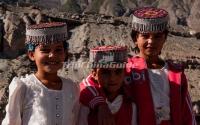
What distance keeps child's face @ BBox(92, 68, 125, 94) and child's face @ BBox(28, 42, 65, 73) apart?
26cm

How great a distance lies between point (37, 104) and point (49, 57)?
0.28 m

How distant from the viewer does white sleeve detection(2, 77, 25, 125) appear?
10.2 ft

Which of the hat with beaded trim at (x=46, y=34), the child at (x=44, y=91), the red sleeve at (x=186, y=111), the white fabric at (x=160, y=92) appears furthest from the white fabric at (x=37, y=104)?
the red sleeve at (x=186, y=111)

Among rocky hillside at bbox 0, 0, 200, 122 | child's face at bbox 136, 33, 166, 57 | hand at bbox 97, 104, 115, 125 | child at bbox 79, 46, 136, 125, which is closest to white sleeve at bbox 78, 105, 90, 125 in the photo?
child at bbox 79, 46, 136, 125

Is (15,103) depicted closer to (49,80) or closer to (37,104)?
(37,104)

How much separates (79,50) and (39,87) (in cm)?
382

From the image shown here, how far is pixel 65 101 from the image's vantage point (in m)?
3.24

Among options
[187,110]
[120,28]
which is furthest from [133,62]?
[120,28]

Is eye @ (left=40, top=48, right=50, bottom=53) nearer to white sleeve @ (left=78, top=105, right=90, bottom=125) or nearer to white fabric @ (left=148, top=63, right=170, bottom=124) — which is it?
white sleeve @ (left=78, top=105, right=90, bottom=125)

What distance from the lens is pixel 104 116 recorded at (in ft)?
10.3

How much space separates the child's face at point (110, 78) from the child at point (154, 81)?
0.36ft

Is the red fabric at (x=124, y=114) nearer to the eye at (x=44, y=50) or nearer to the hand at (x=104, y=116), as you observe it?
the hand at (x=104, y=116)

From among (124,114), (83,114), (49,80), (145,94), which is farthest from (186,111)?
(49,80)

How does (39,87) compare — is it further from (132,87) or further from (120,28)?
(120,28)
